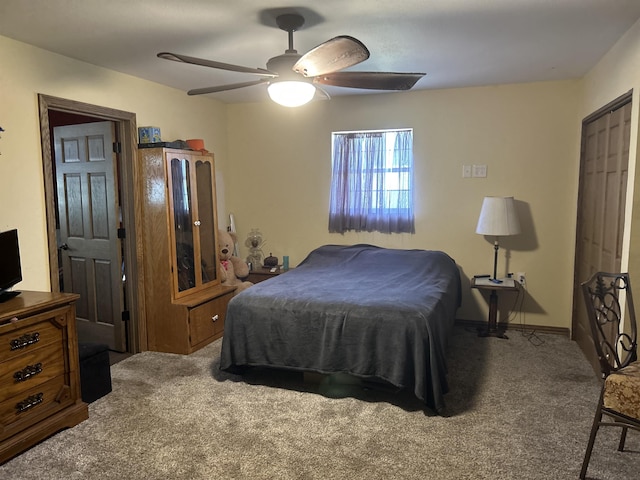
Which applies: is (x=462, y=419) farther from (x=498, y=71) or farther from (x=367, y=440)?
(x=498, y=71)

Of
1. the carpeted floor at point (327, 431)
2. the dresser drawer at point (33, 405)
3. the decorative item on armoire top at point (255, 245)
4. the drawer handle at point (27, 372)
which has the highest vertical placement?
the decorative item on armoire top at point (255, 245)

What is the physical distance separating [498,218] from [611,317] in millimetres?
1265

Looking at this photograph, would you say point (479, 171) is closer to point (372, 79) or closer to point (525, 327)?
point (525, 327)

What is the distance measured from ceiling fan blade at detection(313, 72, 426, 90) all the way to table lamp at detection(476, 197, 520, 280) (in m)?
1.80

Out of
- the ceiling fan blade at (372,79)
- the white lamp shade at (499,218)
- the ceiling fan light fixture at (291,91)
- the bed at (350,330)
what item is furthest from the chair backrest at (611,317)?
the ceiling fan light fixture at (291,91)

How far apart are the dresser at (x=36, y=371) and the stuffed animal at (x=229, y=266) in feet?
6.44

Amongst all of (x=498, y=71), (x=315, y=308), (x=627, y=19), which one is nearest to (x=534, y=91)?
(x=498, y=71)

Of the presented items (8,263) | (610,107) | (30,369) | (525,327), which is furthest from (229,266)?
(610,107)

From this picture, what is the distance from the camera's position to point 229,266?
468 centimetres

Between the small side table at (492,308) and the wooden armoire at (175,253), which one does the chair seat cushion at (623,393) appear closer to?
the small side table at (492,308)

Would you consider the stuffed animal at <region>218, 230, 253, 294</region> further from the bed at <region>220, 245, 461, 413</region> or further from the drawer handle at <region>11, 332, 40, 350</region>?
the drawer handle at <region>11, 332, 40, 350</region>

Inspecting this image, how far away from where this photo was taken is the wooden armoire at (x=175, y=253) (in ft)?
12.3

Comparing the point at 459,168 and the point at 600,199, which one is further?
the point at 459,168

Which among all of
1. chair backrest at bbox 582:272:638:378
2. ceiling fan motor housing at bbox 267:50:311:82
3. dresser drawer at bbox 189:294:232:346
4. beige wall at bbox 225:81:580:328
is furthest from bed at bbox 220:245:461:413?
ceiling fan motor housing at bbox 267:50:311:82
